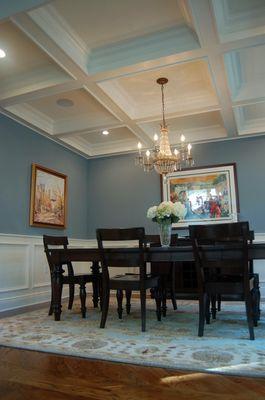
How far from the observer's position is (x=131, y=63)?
122 inches

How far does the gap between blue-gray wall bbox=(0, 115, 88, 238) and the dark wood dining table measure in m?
1.24

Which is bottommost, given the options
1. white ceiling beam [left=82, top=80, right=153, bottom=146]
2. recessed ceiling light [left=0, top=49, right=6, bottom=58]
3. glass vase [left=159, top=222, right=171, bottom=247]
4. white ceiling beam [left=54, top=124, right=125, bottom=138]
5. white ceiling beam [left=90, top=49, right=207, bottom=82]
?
glass vase [left=159, top=222, right=171, bottom=247]

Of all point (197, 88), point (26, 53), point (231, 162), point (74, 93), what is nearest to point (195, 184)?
point (231, 162)

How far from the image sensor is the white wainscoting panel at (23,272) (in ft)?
13.0

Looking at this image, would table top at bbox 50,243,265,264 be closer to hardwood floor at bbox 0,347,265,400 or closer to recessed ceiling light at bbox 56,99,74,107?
hardwood floor at bbox 0,347,265,400

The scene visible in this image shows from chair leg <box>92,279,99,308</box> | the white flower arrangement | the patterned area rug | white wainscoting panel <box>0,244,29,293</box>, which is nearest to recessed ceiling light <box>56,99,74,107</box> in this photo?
white wainscoting panel <box>0,244,29,293</box>

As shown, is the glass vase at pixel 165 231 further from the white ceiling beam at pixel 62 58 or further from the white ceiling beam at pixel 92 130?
the white ceiling beam at pixel 92 130

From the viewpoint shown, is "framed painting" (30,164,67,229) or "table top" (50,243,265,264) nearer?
"table top" (50,243,265,264)

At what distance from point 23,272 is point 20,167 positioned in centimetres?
144

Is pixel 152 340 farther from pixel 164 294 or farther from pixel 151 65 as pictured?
pixel 151 65

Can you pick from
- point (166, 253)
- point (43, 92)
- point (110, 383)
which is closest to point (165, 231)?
point (166, 253)

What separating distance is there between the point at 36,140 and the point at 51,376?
3696 mm

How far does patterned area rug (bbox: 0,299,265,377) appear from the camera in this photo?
1864 millimetres

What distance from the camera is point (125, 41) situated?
122 inches
